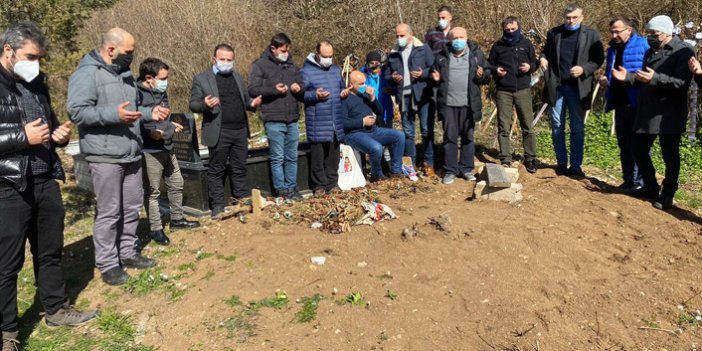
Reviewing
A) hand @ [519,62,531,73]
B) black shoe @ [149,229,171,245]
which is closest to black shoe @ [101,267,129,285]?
black shoe @ [149,229,171,245]

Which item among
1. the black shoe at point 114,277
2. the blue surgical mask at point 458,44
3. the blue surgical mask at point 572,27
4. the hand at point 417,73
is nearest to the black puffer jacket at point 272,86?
the hand at point 417,73

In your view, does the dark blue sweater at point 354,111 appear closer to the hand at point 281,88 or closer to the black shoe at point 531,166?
the hand at point 281,88

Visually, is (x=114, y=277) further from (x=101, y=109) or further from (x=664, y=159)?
(x=664, y=159)

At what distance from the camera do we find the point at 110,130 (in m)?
4.72

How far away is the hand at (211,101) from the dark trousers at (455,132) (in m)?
3.03

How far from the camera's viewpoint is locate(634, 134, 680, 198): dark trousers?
5.94 meters

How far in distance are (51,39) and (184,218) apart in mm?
3320

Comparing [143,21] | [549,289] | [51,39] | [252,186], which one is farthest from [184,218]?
[143,21]

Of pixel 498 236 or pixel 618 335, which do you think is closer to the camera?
pixel 618 335

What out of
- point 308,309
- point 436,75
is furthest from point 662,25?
point 308,309

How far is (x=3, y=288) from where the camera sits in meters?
3.91

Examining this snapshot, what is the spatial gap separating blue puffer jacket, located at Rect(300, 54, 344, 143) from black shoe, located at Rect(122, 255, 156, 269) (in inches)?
106

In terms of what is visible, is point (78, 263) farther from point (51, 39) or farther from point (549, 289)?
point (549, 289)

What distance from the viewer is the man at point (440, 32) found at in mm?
8180
